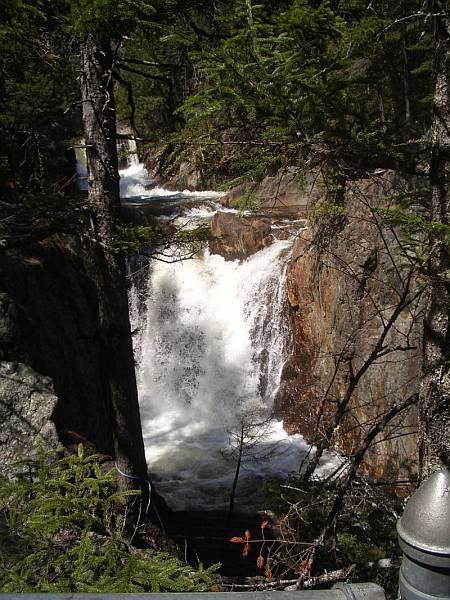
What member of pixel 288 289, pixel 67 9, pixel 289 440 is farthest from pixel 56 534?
pixel 288 289

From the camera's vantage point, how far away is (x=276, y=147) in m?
3.15

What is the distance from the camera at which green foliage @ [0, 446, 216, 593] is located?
2652 millimetres

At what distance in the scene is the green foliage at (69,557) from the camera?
8.70 feet

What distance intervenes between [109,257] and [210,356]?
8.13 m

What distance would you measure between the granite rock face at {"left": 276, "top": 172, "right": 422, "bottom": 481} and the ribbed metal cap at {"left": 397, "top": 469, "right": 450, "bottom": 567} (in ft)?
14.9

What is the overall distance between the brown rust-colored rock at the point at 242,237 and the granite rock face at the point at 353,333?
198cm

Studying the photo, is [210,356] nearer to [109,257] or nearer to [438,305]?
[109,257]

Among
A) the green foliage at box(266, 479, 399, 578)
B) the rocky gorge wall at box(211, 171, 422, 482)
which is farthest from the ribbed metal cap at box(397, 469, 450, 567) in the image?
the rocky gorge wall at box(211, 171, 422, 482)

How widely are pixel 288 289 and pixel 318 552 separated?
7082mm

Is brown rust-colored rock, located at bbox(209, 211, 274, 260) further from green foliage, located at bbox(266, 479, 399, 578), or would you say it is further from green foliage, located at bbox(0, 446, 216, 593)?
green foliage, located at bbox(0, 446, 216, 593)

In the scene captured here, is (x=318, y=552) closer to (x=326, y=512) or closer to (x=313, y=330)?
(x=326, y=512)

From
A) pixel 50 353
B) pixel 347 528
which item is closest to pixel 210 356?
pixel 50 353

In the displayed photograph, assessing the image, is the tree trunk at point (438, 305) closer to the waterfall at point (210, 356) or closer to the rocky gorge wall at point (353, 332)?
the rocky gorge wall at point (353, 332)

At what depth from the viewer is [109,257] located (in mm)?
5152
